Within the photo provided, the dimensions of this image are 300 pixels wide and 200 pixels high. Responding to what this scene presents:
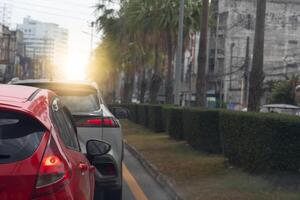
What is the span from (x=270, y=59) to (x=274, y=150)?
6851cm

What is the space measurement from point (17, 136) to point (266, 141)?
7.14 metres

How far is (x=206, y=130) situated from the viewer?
15.6m

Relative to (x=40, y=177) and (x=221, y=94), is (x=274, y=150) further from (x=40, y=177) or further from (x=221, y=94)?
(x=221, y=94)

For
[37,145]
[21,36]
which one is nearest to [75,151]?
[37,145]

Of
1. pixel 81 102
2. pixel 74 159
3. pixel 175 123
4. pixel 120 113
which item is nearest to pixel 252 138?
pixel 120 113

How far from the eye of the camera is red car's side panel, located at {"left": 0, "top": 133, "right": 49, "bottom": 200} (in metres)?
3.65

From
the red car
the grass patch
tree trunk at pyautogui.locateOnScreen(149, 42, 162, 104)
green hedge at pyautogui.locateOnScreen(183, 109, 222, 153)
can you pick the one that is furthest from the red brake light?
Answer: tree trunk at pyautogui.locateOnScreen(149, 42, 162, 104)

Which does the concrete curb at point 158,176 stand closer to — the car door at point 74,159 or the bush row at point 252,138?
the bush row at point 252,138

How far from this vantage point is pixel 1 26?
105188mm

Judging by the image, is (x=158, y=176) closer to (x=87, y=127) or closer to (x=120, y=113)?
(x=120, y=113)

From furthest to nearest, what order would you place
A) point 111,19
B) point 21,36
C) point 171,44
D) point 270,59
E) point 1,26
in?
point 21,36
point 1,26
point 270,59
point 111,19
point 171,44

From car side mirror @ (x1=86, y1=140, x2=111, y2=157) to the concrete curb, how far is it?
13.9 ft

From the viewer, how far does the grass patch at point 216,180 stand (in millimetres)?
9492

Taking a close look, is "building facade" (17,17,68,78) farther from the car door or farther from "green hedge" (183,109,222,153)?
the car door
